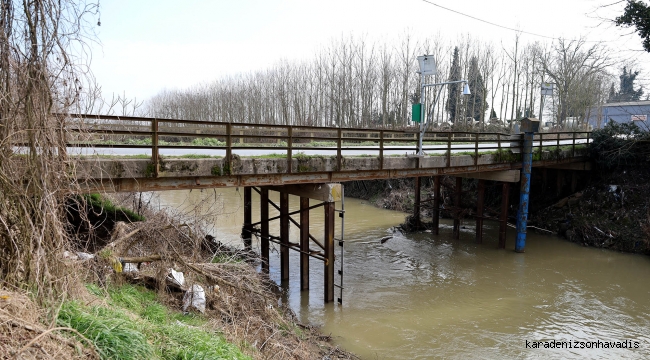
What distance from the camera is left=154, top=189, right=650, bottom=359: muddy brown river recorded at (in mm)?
8477

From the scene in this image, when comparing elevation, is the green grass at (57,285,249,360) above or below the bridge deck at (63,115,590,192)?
below

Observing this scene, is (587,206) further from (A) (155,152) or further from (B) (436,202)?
(A) (155,152)

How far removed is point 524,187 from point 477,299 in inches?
234

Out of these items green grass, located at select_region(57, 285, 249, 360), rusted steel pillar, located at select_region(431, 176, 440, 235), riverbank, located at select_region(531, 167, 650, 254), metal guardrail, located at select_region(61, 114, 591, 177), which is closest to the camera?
green grass, located at select_region(57, 285, 249, 360)

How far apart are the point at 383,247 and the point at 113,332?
41.8 ft

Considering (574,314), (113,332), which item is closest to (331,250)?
(574,314)

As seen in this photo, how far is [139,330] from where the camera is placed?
4.41m

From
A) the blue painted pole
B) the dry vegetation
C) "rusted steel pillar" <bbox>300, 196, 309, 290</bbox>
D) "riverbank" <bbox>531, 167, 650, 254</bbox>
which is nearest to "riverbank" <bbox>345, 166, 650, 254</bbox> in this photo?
"riverbank" <bbox>531, 167, 650, 254</bbox>

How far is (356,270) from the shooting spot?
1309 cm

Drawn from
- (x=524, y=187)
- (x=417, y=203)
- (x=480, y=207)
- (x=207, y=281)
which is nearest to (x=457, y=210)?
(x=480, y=207)

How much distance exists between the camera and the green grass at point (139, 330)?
3789mm

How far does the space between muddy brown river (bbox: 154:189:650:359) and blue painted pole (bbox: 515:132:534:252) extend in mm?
605

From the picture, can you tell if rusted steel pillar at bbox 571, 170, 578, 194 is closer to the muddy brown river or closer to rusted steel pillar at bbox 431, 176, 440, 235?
the muddy brown river

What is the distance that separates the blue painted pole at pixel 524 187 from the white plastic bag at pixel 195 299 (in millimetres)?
12114
